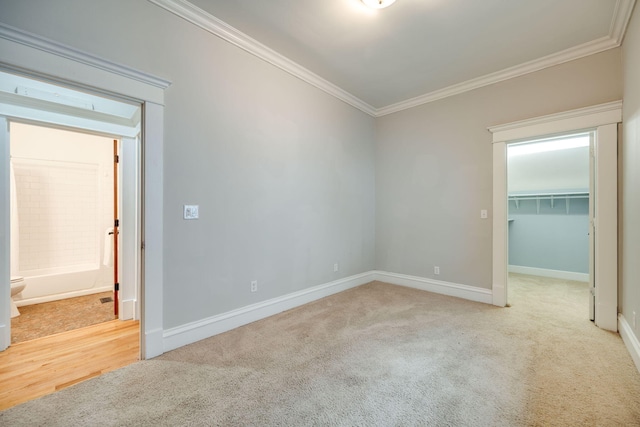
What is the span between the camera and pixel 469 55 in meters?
2.88

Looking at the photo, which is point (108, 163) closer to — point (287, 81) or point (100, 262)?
point (100, 262)

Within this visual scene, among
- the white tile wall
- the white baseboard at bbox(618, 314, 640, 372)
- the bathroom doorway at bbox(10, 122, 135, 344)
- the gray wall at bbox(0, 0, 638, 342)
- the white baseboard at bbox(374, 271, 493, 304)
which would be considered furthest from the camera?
the white tile wall

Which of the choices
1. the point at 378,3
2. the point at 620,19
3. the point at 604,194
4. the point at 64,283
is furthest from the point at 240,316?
the point at 620,19

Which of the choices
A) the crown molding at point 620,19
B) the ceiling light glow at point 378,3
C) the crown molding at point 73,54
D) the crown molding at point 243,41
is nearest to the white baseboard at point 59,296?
the crown molding at point 73,54

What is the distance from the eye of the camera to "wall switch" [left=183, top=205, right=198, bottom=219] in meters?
2.26

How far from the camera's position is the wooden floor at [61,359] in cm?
174

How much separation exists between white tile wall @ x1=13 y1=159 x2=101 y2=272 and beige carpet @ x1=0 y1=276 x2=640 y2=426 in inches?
146

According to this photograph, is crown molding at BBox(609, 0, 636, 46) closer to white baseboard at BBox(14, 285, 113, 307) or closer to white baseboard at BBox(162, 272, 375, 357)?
white baseboard at BBox(162, 272, 375, 357)

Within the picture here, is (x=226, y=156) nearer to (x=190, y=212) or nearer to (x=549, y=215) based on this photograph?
(x=190, y=212)

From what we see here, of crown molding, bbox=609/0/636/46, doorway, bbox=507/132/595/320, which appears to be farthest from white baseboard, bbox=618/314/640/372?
crown molding, bbox=609/0/636/46

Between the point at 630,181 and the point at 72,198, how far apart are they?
7.19 m

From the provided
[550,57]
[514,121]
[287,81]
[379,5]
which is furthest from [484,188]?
[287,81]

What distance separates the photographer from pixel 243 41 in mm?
2592

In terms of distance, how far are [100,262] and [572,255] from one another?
8.09m
